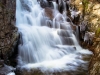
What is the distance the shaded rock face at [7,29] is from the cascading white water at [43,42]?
28.1 inches

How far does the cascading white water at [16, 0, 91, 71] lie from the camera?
9.91 metres

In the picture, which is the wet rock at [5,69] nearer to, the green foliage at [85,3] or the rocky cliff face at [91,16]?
the rocky cliff face at [91,16]

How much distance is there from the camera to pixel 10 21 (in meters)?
9.66

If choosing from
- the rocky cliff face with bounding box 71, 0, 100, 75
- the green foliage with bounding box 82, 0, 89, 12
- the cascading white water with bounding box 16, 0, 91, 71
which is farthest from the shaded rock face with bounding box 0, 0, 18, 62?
the green foliage with bounding box 82, 0, 89, 12

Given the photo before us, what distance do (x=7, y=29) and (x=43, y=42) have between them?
2.69 metres

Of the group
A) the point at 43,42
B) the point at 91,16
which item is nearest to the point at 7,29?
the point at 43,42

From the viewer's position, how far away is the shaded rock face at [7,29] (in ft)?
29.6

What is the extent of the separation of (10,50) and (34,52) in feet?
4.63

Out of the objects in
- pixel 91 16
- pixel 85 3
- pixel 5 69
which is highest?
pixel 85 3

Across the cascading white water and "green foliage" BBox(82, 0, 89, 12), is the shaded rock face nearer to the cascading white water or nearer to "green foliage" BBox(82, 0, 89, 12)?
the cascading white water

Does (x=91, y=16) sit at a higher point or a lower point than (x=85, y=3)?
lower

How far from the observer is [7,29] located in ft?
30.6

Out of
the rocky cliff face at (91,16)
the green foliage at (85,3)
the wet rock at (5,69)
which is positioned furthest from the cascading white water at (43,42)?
the green foliage at (85,3)

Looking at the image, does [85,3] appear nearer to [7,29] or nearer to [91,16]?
[91,16]
